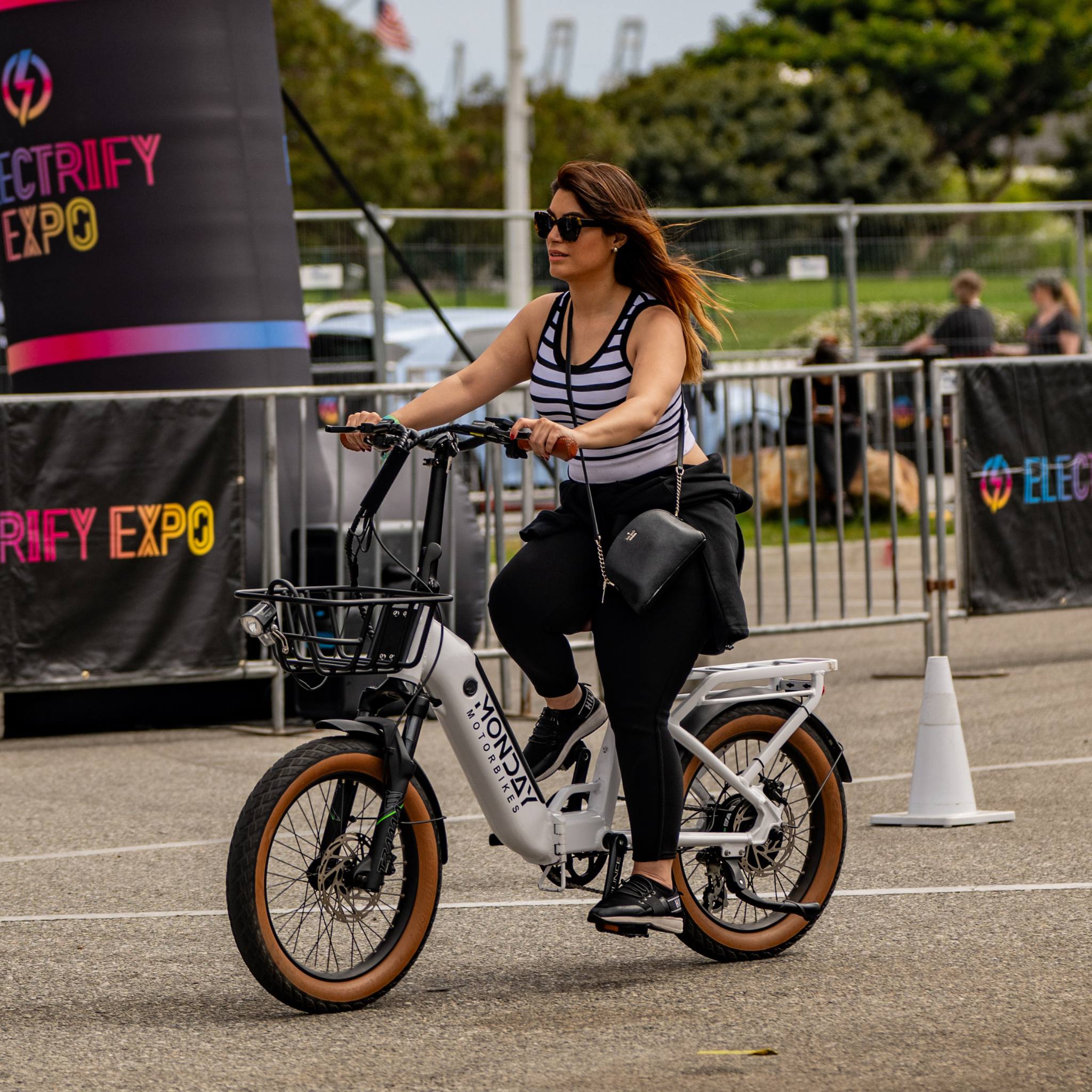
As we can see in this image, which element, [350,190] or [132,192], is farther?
[350,190]

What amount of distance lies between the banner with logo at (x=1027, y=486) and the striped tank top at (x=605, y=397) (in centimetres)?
530

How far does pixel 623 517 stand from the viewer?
5.00 metres

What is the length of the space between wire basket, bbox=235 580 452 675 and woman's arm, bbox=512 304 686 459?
0.47 meters

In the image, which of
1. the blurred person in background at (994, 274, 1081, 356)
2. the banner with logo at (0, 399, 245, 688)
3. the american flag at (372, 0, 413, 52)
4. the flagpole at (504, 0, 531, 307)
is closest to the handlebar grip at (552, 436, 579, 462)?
the banner with logo at (0, 399, 245, 688)

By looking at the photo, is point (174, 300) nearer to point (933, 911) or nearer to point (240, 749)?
point (240, 749)

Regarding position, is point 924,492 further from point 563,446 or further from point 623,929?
point 563,446

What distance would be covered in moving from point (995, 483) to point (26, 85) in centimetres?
517

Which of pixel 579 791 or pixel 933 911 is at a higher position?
pixel 579 791

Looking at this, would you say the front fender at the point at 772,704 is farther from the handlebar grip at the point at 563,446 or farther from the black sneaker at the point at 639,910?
the handlebar grip at the point at 563,446

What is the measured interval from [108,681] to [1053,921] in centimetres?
467

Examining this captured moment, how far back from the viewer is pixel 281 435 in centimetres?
916

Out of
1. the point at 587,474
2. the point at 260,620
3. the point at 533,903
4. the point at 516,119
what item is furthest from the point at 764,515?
the point at 516,119

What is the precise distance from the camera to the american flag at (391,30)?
44.6m

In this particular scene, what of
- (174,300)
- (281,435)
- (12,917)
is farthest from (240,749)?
(12,917)
